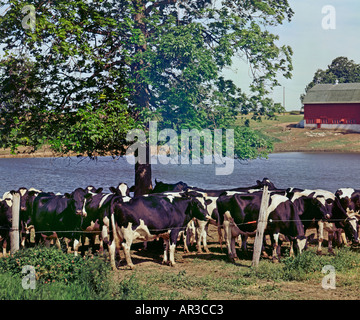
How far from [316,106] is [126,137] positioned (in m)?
74.7

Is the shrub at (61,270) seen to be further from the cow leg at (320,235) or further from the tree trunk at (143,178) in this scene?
the tree trunk at (143,178)

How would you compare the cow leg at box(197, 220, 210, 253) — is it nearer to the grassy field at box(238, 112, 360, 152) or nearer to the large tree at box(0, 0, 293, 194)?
the large tree at box(0, 0, 293, 194)

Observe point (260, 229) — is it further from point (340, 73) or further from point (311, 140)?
point (340, 73)

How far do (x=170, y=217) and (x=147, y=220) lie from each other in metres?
0.78

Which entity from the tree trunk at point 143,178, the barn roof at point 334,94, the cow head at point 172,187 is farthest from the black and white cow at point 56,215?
the barn roof at point 334,94

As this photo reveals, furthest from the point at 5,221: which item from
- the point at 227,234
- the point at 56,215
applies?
the point at 227,234

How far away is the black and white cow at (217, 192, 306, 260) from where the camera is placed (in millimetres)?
16047

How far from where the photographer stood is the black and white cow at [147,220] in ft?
50.4

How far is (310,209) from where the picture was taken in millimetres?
17469

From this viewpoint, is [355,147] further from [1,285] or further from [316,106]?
[1,285]

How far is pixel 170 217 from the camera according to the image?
632 inches

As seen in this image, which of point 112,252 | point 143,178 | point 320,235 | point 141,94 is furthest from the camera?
point 143,178
